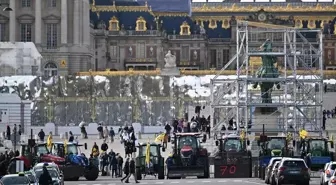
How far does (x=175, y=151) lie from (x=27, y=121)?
52.6 metres

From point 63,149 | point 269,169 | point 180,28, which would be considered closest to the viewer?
point 269,169

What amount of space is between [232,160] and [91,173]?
6.27m

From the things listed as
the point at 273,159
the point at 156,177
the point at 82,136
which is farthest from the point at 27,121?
the point at 273,159

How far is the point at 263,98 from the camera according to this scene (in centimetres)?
9806

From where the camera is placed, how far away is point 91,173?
73750mm

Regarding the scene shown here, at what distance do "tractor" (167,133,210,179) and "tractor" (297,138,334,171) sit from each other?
15.3 feet

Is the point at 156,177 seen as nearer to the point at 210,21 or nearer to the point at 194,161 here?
the point at 194,161

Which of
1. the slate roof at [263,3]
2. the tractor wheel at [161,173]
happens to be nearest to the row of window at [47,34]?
the slate roof at [263,3]

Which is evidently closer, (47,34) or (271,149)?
(271,149)

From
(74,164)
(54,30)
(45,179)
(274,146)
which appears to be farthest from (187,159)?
(54,30)

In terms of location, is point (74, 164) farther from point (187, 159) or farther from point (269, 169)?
point (269, 169)

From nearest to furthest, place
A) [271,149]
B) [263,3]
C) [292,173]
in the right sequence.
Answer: [292,173] → [271,149] → [263,3]

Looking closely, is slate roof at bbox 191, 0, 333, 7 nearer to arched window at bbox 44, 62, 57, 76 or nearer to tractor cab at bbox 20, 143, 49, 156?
arched window at bbox 44, 62, 57, 76

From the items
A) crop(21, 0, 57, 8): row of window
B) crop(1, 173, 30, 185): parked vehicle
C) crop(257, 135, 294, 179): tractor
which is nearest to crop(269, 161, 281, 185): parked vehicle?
crop(257, 135, 294, 179): tractor
